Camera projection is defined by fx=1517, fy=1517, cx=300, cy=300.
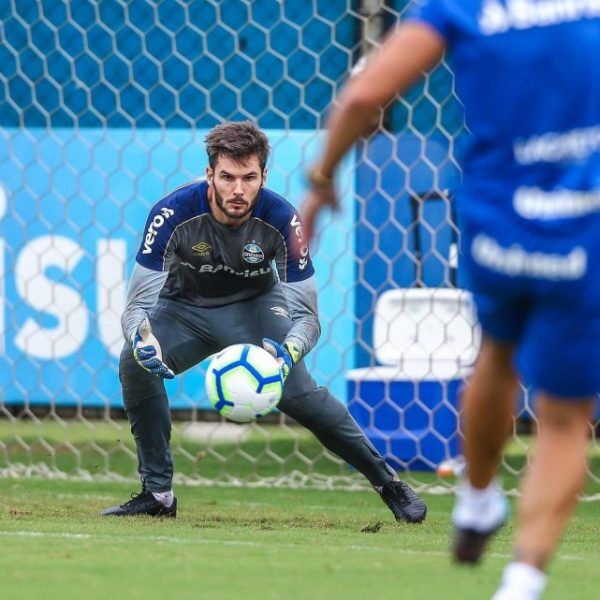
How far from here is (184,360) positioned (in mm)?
5578

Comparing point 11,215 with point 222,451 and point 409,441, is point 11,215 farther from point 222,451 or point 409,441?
point 409,441

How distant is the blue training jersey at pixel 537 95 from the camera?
2.74m

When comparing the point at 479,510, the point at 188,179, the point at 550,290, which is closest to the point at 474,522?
the point at 479,510

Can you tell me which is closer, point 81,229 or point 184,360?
point 184,360

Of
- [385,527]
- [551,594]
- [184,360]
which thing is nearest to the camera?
[551,594]

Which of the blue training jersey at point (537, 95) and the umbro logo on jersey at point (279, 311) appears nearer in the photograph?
the blue training jersey at point (537, 95)

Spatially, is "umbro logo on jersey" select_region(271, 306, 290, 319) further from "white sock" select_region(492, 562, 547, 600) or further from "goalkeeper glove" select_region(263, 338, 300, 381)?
"white sock" select_region(492, 562, 547, 600)

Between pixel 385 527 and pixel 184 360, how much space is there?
3.27ft

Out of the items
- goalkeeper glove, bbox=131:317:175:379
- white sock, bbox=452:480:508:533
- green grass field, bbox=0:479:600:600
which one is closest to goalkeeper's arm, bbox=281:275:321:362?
goalkeeper glove, bbox=131:317:175:379

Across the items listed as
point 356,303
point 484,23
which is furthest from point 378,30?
point 484,23

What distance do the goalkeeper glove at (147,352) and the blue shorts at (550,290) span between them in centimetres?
245

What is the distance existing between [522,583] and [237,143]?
2.85 metres

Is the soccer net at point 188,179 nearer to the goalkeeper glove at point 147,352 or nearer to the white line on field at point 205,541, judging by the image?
the goalkeeper glove at point 147,352

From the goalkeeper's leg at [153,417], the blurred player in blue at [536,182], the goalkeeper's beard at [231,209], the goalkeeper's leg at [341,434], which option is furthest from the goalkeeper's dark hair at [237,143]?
the blurred player in blue at [536,182]
